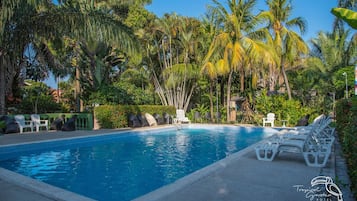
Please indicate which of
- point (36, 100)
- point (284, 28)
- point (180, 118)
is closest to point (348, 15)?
point (284, 28)

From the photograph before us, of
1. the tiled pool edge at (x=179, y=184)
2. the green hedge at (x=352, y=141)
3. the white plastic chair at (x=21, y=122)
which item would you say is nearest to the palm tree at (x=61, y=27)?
the white plastic chair at (x=21, y=122)

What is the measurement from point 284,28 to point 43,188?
15.9 metres

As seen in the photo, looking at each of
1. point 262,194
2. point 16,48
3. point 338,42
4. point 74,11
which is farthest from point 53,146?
point 338,42

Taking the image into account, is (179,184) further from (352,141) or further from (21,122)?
(21,122)

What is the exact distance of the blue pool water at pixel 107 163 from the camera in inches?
201

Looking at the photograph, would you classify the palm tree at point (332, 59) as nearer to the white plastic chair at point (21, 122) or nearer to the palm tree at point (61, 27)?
the palm tree at point (61, 27)

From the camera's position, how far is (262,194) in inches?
142

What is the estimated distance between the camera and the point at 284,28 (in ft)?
52.9

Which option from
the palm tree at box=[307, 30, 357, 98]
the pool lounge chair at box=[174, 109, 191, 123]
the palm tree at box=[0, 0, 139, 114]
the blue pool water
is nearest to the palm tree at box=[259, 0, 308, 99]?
the pool lounge chair at box=[174, 109, 191, 123]

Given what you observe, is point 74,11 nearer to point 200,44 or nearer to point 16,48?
point 16,48

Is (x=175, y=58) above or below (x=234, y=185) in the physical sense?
above

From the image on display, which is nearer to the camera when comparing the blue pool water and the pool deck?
the pool deck

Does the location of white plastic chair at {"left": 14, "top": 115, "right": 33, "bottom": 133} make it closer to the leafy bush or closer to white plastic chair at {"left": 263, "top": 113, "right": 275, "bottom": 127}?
white plastic chair at {"left": 263, "top": 113, "right": 275, "bottom": 127}

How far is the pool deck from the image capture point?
3.53 m
